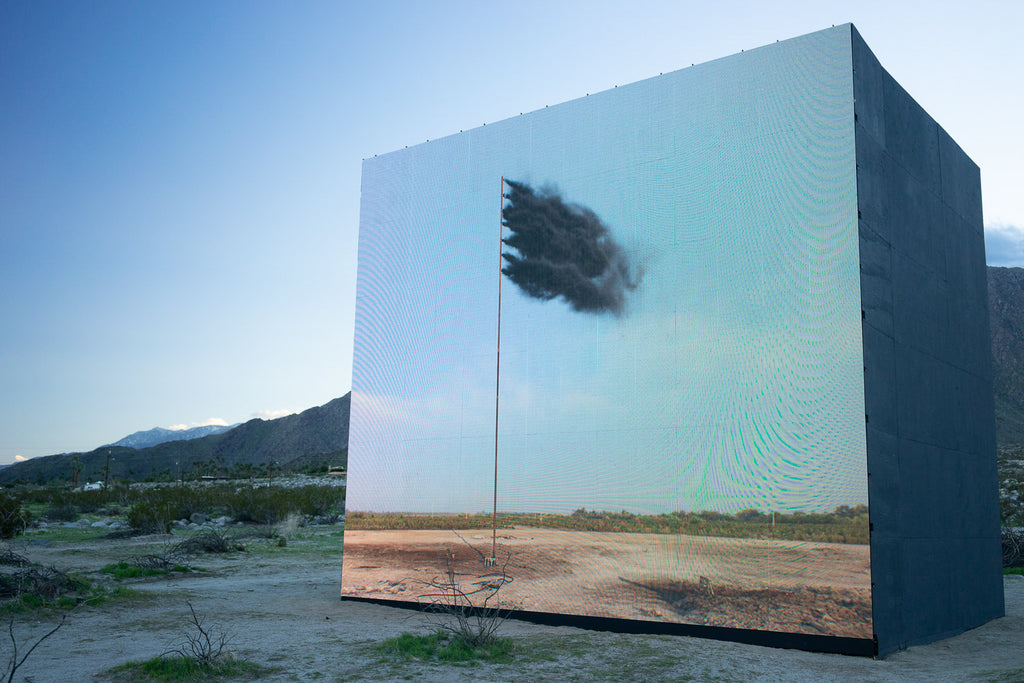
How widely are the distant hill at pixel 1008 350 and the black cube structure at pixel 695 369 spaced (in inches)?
2162

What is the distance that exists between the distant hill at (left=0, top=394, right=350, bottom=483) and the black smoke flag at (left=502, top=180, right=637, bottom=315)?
79.1m

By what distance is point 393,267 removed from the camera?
12.5 metres

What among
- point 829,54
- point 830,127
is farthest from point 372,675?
point 829,54

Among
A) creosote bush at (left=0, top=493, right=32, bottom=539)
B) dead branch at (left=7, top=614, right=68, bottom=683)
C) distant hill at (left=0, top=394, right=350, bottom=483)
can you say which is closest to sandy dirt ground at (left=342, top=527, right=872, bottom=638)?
dead branch at (left=7, top=614, right=68, bottom=683)

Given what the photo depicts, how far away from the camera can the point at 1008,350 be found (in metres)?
77.4

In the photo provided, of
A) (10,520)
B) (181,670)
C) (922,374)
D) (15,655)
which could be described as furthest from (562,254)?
(10,520)

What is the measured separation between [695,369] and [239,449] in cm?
9517

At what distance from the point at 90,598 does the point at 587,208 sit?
8.18m

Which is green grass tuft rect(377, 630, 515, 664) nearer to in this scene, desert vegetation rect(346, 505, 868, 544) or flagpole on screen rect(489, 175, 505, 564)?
desert vegetation rect(346, 505, 868, 544)

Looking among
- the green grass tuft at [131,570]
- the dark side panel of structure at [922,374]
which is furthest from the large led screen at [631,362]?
the green grass tuft at [131,570]

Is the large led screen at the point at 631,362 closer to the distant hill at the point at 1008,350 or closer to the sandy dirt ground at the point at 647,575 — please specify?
the sandy dirt ground at the point at 647,575

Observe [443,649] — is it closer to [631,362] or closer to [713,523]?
[713,523]

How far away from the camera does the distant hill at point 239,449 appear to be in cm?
8988

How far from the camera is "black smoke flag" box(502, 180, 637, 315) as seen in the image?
33.2 ft
